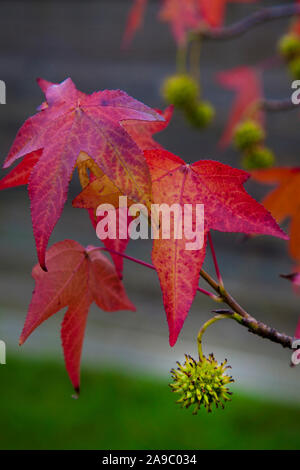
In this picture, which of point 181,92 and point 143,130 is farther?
point 181,92

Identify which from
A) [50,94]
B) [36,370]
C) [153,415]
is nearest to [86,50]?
[36,370]

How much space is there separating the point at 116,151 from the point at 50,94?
10cm

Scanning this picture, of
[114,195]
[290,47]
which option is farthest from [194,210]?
[290,47]

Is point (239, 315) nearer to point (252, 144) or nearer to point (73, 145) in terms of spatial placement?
point (73, 145)

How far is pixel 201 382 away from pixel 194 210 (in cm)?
15

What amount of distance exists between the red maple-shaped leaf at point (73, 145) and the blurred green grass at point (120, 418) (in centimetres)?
151

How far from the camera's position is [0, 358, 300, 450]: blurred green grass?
177 cm

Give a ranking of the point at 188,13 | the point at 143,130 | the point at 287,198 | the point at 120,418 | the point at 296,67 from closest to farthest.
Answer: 1. the point at 143,130
2. the point at 287,198
3. the point at 296,67
4. the point at 188,13
5. the point at 120,418

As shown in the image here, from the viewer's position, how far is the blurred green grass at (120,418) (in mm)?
1771

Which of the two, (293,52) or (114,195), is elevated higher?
(293,52)

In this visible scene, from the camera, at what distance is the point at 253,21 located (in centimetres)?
92

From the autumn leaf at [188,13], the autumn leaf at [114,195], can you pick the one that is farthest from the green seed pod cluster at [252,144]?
the autumn leaf at [114,195]

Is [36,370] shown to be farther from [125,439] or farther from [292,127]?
[292,127]

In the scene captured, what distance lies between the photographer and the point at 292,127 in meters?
2.38
